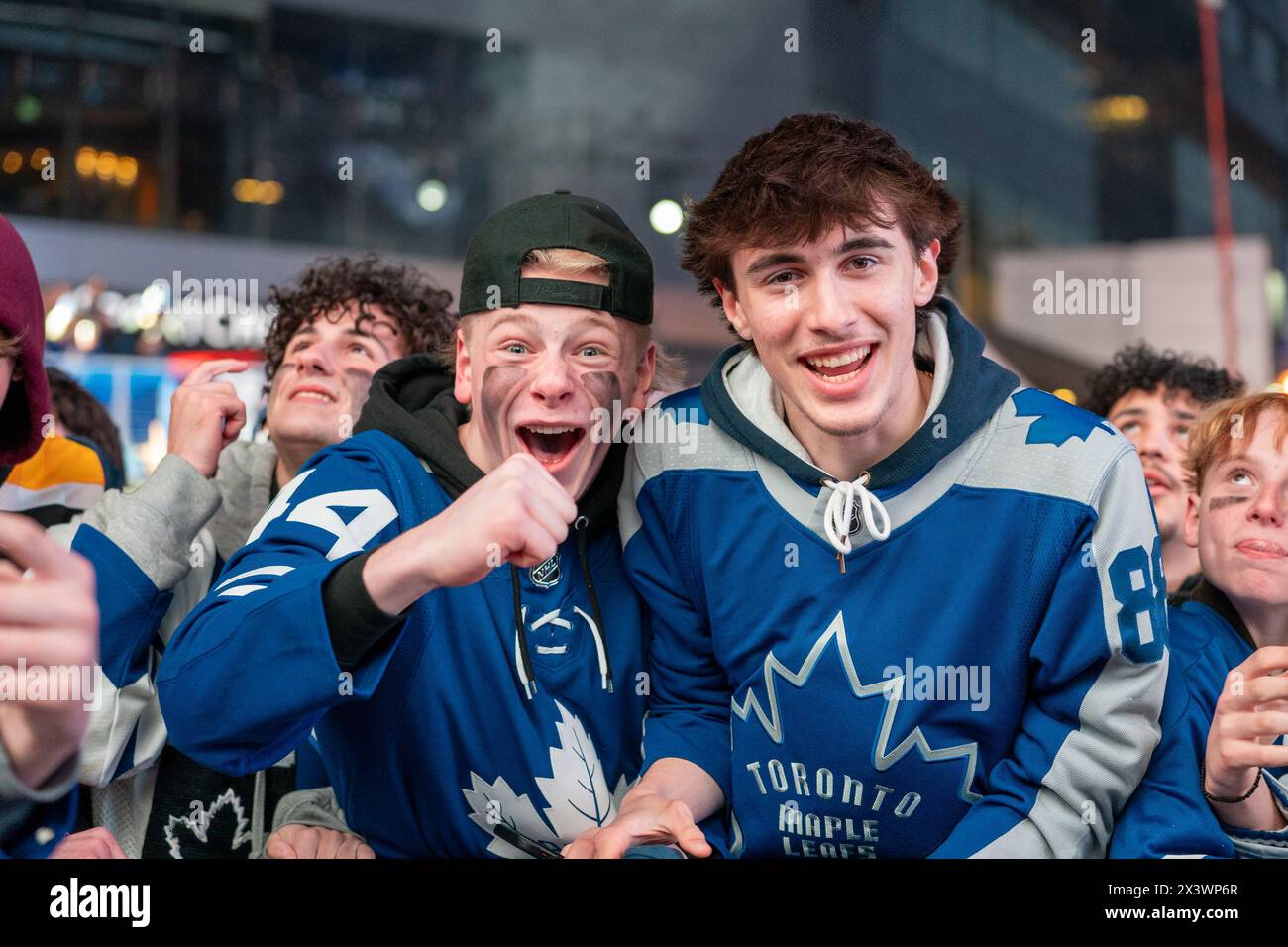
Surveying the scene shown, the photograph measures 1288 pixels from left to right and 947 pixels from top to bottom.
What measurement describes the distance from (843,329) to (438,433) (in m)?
0.75

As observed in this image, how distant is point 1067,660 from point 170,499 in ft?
5.14

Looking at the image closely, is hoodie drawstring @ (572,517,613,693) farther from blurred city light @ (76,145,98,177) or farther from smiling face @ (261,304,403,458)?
blurred city light @ (76,145,98,177)

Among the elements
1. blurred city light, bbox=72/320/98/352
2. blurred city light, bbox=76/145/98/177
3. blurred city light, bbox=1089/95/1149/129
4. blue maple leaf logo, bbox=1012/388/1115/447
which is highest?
blurred city light, bbox=1089/95/1149/129

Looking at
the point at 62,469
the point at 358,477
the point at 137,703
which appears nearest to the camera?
the point at 358,477

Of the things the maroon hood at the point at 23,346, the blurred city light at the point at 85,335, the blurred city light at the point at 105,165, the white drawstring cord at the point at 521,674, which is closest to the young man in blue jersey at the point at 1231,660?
the white drawstring cord at the point at 521,674

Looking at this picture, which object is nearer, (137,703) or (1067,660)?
(1067,660)

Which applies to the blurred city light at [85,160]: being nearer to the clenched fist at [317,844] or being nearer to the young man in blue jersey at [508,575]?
the young man in blue jersey at [508,575]

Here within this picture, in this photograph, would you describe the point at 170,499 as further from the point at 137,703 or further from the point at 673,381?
the point at 673,381

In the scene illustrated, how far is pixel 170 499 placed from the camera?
2.34 m

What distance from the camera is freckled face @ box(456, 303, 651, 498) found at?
7.20 feet

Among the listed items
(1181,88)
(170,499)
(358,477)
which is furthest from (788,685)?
(1181,88)

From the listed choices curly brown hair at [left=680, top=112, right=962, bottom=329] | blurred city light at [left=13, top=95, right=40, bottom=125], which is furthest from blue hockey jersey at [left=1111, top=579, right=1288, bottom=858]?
blurred city light at [left=13, top=95, right=40, bottom=125]

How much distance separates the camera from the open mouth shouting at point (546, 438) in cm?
221
